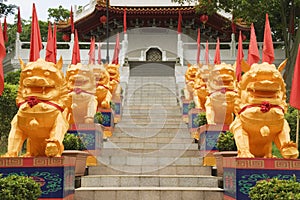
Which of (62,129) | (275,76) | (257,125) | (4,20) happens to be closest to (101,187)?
(62,129)

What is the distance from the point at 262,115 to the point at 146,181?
8.48 feet

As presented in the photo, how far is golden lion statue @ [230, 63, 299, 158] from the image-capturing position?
23.5ft

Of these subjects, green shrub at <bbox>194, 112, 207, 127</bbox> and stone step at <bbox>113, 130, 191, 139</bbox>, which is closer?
green shrub at <bbox>194, 112, 207, 127</bbox>

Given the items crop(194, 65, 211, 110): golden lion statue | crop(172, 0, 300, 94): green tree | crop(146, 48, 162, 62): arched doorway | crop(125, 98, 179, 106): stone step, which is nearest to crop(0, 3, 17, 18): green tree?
crop(146, 48, 162, 62): arched doorway

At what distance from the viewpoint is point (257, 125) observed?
23.7ft

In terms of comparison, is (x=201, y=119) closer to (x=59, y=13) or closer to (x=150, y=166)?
(x=150, y=166)

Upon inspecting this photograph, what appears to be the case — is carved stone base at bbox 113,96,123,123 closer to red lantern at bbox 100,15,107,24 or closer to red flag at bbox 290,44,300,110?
red flag at bbox 290,44,300,110

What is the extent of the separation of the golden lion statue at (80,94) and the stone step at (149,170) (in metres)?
1.45

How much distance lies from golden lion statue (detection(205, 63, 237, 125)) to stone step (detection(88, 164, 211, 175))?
1.48 meters

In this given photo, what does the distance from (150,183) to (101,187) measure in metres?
0.90

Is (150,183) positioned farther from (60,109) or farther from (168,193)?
(60,109)

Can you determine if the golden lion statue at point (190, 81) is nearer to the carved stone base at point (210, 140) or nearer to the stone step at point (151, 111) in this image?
the stone step at point (151, 111)

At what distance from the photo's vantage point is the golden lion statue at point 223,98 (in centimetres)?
1052

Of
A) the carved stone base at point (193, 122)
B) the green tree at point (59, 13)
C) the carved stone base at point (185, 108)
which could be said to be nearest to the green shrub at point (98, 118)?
the carved stone base at point (193, 122)
